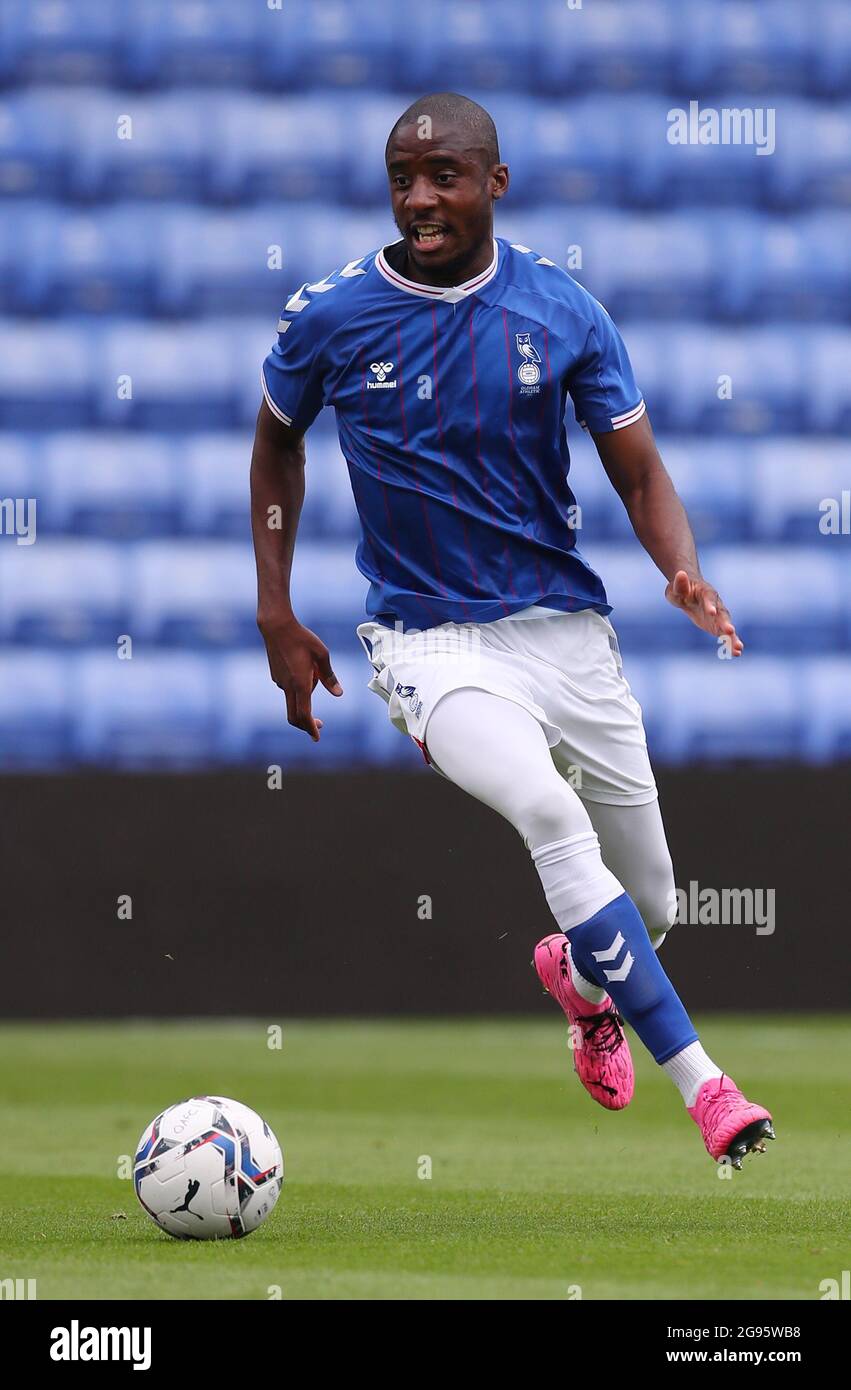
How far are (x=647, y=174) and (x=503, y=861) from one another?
435 centimetres

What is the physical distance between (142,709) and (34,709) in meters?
0.50

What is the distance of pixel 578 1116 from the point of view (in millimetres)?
6297

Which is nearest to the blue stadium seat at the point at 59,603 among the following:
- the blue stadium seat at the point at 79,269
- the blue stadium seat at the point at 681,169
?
the blue stadium seat at the point at 79,269

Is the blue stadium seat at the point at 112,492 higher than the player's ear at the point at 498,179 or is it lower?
higher

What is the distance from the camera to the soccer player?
4113 millimetres

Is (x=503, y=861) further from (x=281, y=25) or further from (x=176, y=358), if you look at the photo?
(x=281, y=25)

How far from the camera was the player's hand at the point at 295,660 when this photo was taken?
445cm

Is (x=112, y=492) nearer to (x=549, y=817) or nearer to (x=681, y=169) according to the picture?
(x=681, y=169)

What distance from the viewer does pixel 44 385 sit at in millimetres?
9992

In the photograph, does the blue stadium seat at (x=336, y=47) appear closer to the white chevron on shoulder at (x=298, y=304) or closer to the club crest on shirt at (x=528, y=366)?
Result: the white chevron on shoulder at (x=298, y=304)

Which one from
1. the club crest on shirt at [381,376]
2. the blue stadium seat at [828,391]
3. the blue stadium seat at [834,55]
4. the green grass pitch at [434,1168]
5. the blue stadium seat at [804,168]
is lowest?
the green grass pitch at [434,1168]

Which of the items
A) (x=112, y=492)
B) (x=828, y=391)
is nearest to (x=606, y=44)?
(x=828, y=391)

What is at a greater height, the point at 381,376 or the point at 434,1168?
the point at 381,376

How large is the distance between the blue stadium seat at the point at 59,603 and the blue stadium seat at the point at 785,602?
281 cm
